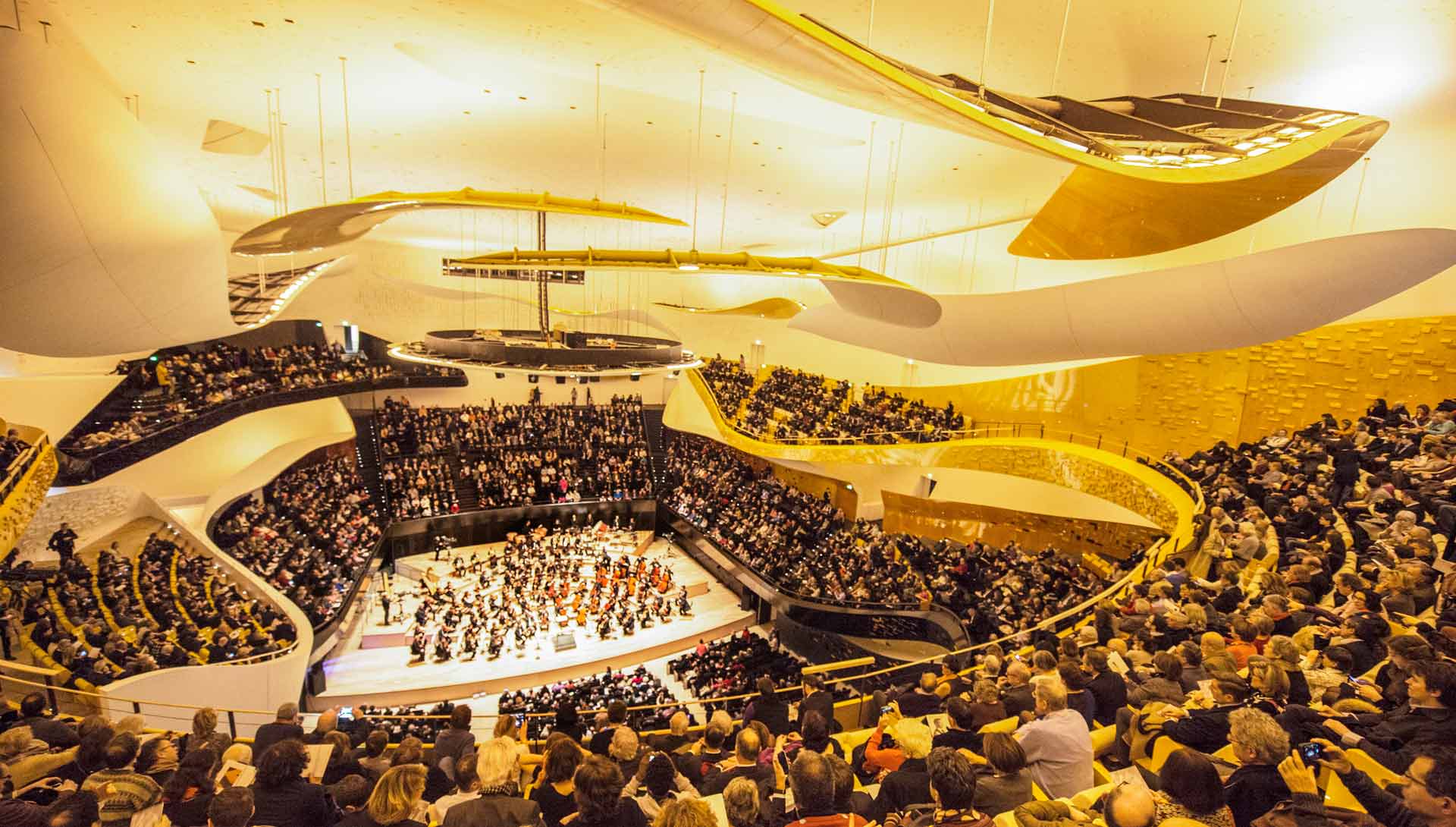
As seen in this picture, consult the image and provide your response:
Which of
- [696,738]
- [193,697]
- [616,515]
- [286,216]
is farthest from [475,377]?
[696,738]

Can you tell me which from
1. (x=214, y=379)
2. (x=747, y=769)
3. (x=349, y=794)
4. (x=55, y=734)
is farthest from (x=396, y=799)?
(x=214, y=379)

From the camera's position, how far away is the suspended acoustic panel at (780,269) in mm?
5562

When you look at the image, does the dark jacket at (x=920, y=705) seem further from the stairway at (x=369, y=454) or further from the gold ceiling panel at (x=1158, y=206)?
the stairway at (x=369, y=454)

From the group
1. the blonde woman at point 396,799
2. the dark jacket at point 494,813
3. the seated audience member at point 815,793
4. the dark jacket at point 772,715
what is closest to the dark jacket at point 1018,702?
the dark jacket at point 772,715

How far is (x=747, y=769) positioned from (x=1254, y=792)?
1973 mm

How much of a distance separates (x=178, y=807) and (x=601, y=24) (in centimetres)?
560

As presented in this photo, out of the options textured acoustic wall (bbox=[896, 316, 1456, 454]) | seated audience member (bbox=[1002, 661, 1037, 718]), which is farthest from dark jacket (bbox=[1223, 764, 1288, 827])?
textured acoustic wall (bbox=[896, 316, 1456, 454])

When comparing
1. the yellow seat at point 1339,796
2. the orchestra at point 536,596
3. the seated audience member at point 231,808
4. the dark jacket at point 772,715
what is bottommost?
the orchestra at point 536,596

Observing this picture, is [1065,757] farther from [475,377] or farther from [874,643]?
[475,377]

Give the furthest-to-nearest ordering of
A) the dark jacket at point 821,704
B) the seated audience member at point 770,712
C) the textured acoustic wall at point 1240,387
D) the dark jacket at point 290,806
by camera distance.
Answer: the textured acoustic wall at point 1240,387
the dark jacket at point 821,704
the seated audience member at point 770,712
the dark jacket at point 290,806

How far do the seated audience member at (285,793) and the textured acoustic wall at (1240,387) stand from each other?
13.2 m

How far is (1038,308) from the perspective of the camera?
685cm

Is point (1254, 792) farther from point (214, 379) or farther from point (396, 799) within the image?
point (214, 379)

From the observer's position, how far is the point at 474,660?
13.4m
